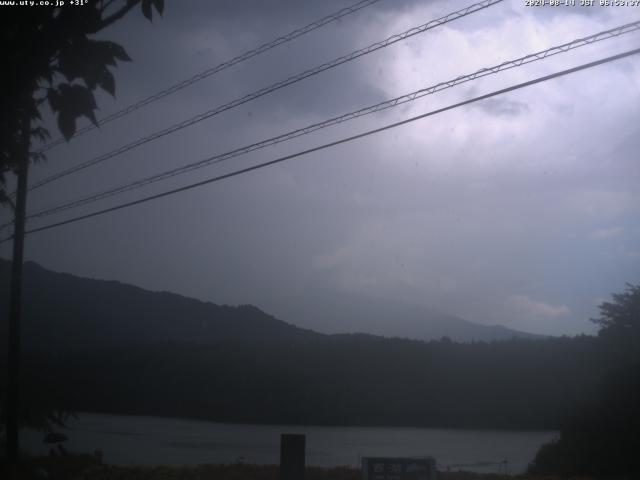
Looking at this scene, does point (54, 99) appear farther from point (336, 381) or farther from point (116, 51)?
point (336, 381)

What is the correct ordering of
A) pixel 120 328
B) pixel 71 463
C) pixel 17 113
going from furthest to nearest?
pixel 120 328
pixel 71 463
pixel 17 113

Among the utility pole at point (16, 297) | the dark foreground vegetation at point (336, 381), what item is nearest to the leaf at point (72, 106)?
the utility pole at point (16, 297)

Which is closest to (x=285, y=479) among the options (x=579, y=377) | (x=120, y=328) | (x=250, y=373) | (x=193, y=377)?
(x=579, y=377)

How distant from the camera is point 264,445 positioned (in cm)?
2706

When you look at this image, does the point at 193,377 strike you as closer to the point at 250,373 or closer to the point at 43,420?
the point at 250,373

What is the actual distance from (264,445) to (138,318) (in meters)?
36.3

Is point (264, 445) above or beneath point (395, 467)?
beneath

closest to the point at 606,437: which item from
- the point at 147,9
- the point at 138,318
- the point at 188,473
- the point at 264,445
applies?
the point at 188,473

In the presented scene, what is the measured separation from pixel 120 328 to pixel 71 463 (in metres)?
44.8

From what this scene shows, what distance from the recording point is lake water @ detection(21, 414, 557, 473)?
70.1 ft

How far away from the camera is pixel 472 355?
44.4m

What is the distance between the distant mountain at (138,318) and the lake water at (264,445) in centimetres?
1977

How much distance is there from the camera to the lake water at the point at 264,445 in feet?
70.1

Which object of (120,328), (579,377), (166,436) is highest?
(120,328)
